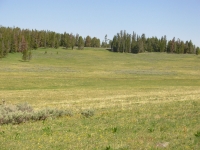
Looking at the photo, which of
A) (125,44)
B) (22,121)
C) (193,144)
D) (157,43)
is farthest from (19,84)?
(157,43)

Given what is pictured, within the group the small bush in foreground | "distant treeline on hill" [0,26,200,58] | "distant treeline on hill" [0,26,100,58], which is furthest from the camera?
"distant treeline on hill" [0,26,200,58]

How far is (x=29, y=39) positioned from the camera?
15000 centimetres

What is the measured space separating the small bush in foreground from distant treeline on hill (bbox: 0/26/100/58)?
349 feet

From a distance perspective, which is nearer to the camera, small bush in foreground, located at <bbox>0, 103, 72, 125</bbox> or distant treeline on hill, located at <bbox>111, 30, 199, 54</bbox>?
small bush in foreground, located at <bbox>0, 103, 72, 125</bbox>

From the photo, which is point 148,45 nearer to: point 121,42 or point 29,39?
point 121,42

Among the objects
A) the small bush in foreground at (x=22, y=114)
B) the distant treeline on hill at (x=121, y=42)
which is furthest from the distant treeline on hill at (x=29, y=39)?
the small bush in foreground at (x=22, y=114)

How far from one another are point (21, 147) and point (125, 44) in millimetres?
174835

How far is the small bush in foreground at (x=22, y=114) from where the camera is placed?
1461 cm

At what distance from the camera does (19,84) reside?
47.3m

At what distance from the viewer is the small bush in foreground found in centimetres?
1461

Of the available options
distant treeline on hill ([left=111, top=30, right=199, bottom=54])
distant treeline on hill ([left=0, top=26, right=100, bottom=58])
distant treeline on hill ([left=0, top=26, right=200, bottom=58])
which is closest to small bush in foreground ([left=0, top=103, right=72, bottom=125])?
distant treeline on hill ([left=0, top=26, right=100, bottom=58])

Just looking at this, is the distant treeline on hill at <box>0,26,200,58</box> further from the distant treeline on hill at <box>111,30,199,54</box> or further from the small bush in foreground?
the small bush in foreground

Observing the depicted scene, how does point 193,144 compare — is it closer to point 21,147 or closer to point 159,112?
point 21,147

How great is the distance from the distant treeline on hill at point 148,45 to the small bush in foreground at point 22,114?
16273 cm
